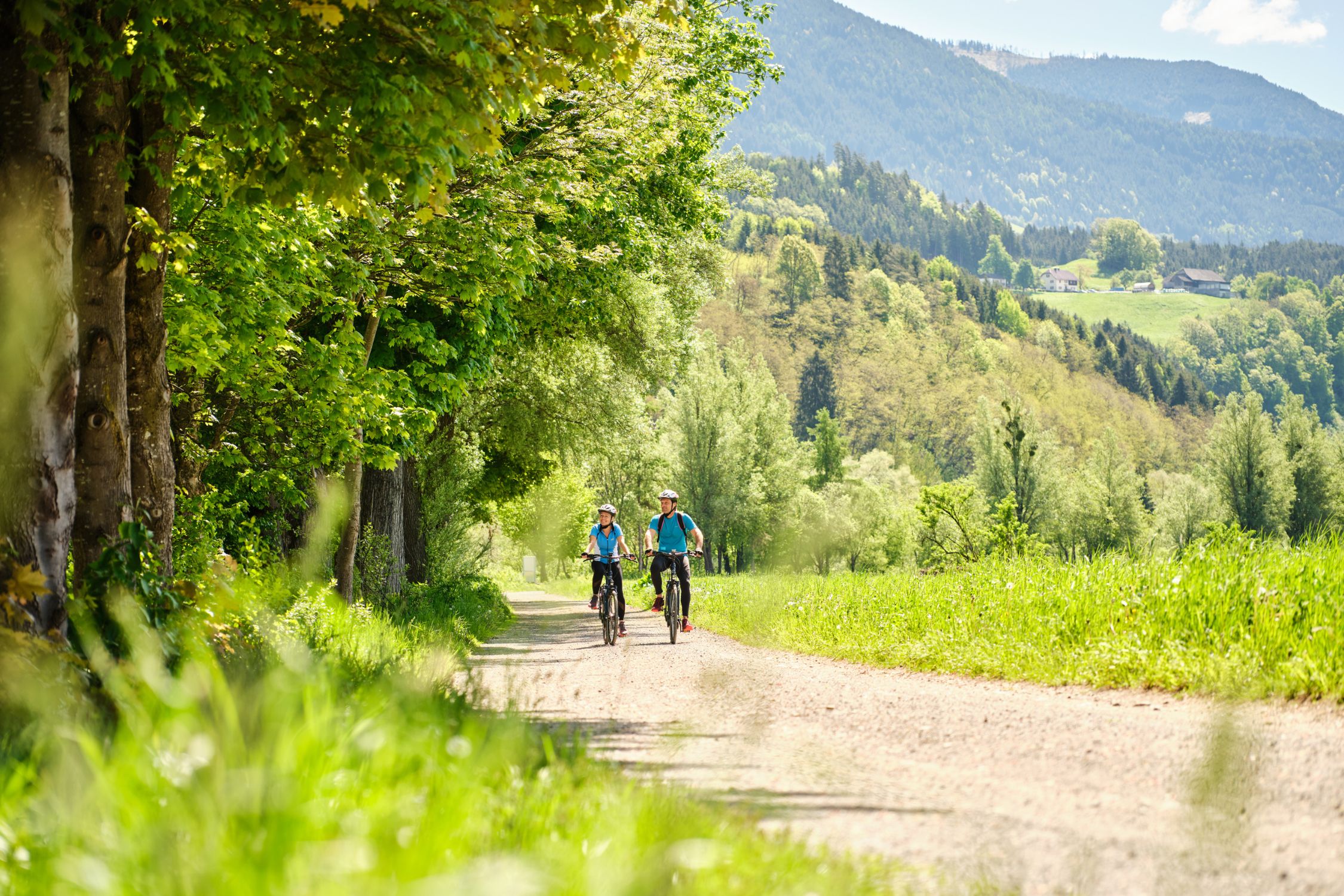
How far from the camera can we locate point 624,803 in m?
3.31

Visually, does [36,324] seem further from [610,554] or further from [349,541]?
[610,554]

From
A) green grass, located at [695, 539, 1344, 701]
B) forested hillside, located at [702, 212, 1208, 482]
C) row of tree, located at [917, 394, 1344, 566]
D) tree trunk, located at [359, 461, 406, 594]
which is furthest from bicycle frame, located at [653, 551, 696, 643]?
forested hillside, located at [702, 212, 1208, 482]

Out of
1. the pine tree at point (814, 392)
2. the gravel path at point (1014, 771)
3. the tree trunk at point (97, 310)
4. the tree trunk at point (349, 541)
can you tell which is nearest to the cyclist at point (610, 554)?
the tree trunk at point (349, 541)

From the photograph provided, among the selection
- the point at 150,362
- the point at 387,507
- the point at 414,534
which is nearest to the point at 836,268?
the point at 414,534

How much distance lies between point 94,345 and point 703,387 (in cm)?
4752

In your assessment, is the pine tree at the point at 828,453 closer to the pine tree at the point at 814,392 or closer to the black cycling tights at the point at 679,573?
the black cycling tights at the point at 679,573

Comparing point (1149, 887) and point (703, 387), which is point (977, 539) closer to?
point (703, 387)

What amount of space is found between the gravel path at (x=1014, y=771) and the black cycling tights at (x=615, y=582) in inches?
242

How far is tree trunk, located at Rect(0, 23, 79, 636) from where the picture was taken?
5555mm

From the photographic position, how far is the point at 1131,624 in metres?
7.81

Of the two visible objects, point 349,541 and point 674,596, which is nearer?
point 674,596

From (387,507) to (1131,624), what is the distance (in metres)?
13.4

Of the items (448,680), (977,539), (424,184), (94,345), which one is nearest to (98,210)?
(94,345)

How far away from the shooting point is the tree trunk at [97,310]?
6.47m
